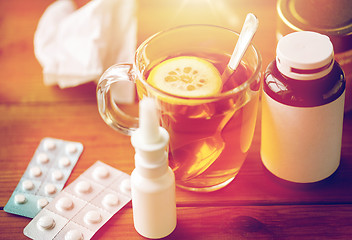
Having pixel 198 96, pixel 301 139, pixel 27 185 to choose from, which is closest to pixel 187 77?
pixel 198 96

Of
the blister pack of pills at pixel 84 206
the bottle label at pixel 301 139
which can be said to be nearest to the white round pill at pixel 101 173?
the blister pack of pills at pixel 84 206

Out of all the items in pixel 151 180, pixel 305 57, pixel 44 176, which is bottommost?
pixel 44 176

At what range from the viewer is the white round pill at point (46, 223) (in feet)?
2.19

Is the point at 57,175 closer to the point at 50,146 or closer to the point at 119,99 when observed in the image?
the point at 50,146

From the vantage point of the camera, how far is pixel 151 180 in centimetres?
60

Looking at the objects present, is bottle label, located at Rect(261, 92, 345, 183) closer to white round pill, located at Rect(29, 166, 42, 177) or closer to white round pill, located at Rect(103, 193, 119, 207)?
Result: white round pill, located at Rect(103, 193, 119, 207)

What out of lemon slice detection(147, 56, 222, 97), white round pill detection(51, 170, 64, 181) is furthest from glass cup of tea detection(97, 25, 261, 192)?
white round pill detection(51, 170, 64, 181)

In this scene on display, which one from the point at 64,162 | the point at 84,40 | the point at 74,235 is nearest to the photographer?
the point at 74,235

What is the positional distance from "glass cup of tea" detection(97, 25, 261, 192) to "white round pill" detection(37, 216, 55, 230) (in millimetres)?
145

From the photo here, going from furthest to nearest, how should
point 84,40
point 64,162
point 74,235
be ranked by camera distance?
point 84,40
point 64,162
point 74,235

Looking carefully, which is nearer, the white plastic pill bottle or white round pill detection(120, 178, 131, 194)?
the white plastic pill bottle

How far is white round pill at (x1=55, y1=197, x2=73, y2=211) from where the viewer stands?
693 millimetres

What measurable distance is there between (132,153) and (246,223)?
20 centimetres

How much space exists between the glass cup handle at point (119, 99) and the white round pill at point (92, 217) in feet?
0.38
